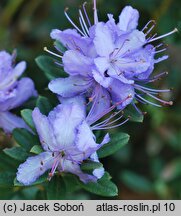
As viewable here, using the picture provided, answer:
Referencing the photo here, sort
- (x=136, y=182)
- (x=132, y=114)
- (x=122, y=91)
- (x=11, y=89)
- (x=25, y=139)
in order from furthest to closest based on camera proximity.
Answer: (x=136, y=182) → (x=11, y=89) → (x=25, y=139) → (x=132, y=114) → (x=122, y=91)

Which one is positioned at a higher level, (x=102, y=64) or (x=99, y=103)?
(x=102, y=64)

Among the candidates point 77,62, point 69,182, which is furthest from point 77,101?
point 69,182

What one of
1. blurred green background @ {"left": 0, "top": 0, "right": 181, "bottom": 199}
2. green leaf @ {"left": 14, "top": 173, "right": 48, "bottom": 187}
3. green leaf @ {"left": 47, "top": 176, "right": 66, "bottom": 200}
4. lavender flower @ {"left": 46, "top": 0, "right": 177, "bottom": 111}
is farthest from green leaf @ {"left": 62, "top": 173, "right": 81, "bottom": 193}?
blurred green background @ {"left": 0, "top": 0, "right": 181, "bottom": 199}

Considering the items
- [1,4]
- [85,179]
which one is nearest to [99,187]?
[85,179]

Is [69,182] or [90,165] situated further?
[69,182]

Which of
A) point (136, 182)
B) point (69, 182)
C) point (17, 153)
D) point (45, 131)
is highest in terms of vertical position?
point (45, 131)

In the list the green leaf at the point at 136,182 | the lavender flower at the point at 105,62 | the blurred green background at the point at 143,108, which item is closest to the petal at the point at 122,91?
the lavender flower at the point at 105,62

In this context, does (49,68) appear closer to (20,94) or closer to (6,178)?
(20,94)
